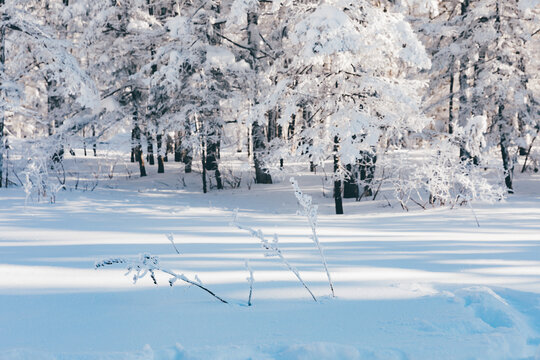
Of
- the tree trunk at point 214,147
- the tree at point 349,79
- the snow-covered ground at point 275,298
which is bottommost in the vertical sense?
the snow-covered ground at point 275,298

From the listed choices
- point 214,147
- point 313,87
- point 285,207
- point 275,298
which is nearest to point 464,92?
point 313,87

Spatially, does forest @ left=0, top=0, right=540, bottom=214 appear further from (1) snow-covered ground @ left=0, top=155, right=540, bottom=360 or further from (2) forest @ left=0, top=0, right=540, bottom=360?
(1) snow-covered ground @ left=0, top=155, right=540, bottom=360

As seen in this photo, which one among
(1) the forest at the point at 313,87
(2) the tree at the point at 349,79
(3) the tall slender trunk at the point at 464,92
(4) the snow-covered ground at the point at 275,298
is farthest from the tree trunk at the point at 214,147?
(3) the tall slender trunk at the point at 464,92

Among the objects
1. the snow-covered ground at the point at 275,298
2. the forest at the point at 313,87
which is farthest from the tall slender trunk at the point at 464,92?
the snow-covered ground at the point at 275,298

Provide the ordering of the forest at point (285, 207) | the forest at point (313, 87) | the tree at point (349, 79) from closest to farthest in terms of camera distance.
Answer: the forest at point (285, 207)
the tree at point (349, 79)
the forest at point (313, 87)

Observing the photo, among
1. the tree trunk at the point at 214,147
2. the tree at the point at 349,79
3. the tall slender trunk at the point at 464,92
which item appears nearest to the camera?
the tree at the point at 349,79

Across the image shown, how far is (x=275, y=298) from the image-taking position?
3.51 meters

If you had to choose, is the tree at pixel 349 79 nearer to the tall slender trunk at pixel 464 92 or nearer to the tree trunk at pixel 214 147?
the tree trunk at pixel 214 147

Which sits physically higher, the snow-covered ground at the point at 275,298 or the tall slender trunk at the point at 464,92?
the tall slender trunk at the point at 464,92

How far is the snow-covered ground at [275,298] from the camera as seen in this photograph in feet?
8.74

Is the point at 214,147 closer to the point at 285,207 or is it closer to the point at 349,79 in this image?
the point at 285,207

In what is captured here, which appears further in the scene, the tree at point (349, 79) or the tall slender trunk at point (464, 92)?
the tall slender trunk at point (464, 92)

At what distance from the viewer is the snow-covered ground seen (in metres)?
2.66

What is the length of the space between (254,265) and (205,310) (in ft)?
4.78
